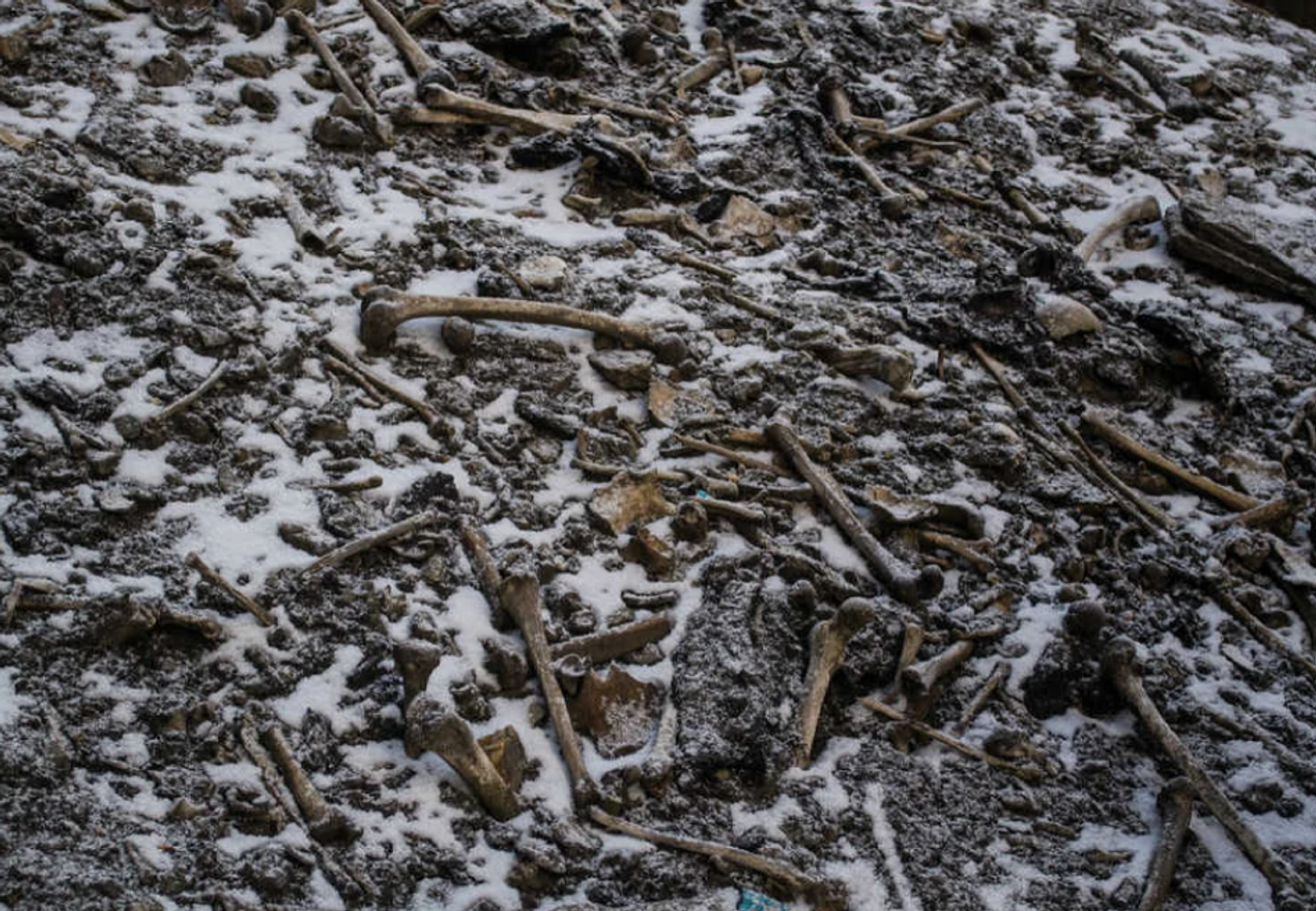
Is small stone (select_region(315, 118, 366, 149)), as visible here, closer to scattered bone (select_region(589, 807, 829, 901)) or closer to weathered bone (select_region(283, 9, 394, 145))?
weathered bone (select_region(283, 9, 394, 145))

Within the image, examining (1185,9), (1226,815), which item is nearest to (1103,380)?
(1226,815)

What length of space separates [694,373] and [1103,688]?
2175mm

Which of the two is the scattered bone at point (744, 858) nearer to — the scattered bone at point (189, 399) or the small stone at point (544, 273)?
the scattered bone at point (189, 399)

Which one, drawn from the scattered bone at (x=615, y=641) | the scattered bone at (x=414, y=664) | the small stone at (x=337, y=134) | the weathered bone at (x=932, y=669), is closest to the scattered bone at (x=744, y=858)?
the scattered bone at (x=615, y=641)

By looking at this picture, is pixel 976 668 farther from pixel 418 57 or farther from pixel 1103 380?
pixel 418 57

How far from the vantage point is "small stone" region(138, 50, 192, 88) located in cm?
546

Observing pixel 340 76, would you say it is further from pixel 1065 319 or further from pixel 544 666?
pixel 1065 319

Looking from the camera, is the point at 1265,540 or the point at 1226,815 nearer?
the point at 1226,815

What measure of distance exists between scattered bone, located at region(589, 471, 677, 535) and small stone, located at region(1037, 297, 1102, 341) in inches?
102

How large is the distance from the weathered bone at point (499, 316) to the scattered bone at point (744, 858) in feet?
7.67

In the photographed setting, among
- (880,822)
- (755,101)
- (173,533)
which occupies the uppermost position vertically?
(755,101)

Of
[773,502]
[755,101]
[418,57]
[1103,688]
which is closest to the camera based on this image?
[1103,688]

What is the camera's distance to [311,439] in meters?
3.99

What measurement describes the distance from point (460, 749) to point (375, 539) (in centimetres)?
98
